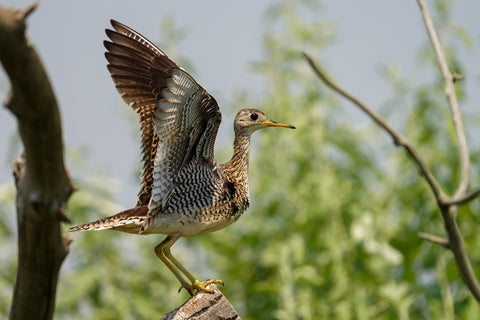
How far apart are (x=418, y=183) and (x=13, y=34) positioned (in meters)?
9.81

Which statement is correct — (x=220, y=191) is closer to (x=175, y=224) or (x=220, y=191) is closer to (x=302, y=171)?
(x=175, y=224)

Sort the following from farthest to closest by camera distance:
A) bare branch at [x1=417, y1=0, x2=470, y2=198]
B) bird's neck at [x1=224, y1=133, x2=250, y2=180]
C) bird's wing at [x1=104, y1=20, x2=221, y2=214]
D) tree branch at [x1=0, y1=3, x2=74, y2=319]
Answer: bird's neck at [x1=224, y1=133, x2=250, y2=180], bird's wing at [x1=104, y1=20, x2=221, y2=214], bare branch at [x1=417, y1=0, x2=470, y2=198], tree branch at [x1=0, y1=3, x2=74, y2=319]

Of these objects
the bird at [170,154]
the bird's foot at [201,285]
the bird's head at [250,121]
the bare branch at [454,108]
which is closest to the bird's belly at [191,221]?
the bird at [170,154]

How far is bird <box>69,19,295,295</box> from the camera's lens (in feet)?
22.0

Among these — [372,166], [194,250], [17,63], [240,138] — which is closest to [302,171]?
[372,166]

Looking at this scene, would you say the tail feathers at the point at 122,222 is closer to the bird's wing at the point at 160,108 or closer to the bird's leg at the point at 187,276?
the bird's wing at the point at 160,108

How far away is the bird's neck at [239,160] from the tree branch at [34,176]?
13.3 feet

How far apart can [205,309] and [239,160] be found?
2.15 m

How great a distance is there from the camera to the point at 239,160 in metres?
8.07

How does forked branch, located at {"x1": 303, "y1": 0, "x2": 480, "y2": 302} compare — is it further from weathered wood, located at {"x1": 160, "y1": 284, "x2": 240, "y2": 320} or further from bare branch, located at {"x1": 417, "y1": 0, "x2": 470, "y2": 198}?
weathered wood, located at {"x1": 160, "y1": 284, "x2": 240, "y2": 320}

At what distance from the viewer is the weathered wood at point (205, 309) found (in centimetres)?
605

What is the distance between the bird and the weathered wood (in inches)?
4.9

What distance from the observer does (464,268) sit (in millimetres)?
4633

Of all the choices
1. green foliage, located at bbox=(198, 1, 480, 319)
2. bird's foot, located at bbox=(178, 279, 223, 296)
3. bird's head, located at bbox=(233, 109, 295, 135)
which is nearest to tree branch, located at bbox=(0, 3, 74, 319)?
bird's foot, located at bbox=(178, 279, 223, 296)
